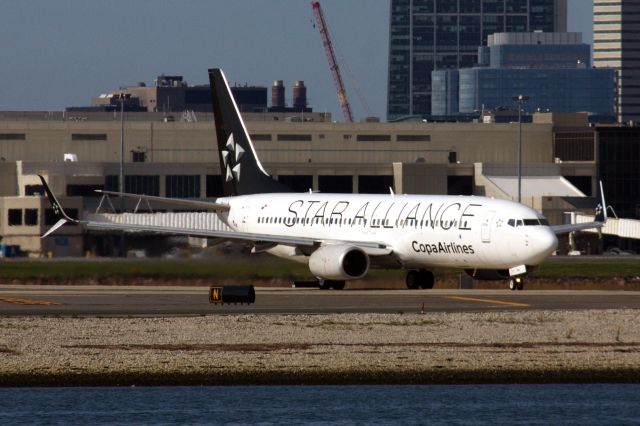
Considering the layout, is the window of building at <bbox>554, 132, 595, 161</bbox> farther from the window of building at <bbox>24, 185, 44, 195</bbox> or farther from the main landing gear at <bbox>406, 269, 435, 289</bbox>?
the main landing gear at <bbox>406, 269, 435, 289</bbox>

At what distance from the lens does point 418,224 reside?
Answer: 2985 inches

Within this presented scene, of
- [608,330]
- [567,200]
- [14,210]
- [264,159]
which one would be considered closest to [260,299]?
[608,330]

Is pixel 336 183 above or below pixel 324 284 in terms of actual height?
above

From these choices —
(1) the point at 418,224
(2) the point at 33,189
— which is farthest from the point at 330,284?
(2) the point at 33,189

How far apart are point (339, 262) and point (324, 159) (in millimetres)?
105717

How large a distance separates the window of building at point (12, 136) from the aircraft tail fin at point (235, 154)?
3484 inches

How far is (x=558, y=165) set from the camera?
559 ft

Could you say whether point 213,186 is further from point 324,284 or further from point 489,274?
point 489,274

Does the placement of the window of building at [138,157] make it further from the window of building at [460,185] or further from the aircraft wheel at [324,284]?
the aircraft wheel at [324,284]

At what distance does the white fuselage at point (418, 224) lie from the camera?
72.4m

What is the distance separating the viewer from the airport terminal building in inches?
6255

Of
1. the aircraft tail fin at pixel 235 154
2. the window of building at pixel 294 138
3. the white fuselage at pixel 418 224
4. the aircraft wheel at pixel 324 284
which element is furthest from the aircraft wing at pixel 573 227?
the window of building at pixel 294 138

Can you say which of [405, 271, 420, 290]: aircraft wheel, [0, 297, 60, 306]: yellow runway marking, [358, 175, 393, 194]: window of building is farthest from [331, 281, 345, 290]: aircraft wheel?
[358, 175, 393, 194]: window of building

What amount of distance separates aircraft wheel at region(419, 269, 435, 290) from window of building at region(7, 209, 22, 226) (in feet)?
217
